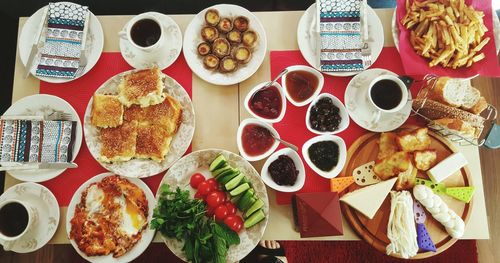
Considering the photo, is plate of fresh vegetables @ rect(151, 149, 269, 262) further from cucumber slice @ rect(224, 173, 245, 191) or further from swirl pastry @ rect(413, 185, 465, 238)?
swirl pastry @ rect(413, 185, 465, 238)

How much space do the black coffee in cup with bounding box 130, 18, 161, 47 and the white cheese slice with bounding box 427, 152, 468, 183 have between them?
1.43m

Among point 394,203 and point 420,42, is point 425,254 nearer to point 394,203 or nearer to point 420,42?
point 394,203

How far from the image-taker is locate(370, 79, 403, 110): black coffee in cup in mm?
1725

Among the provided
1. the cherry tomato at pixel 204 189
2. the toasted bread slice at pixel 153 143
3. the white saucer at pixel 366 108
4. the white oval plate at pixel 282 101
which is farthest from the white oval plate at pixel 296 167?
the toasted bread slice at pixel 153 143

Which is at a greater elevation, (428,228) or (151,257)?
(428,228)

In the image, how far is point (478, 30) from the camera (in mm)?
1761

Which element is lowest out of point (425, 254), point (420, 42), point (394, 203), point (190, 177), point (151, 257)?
point (151, 257)

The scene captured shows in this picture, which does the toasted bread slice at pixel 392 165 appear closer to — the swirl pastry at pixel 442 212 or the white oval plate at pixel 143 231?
the swirl pastry at pixel 442 212

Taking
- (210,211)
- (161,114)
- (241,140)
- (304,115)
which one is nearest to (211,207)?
(210,211)

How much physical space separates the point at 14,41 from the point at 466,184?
269 cm

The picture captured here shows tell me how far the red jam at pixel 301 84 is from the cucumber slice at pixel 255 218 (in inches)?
21.2

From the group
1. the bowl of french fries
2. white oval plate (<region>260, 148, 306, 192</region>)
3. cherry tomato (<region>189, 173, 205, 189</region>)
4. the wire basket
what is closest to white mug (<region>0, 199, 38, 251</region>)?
cherry tomato (<region>189, 173, 205, 189</region>)

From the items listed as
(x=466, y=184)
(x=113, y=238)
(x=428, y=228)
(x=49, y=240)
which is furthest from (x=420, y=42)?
(x=49, y=240)

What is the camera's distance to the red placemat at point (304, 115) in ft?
5.95
